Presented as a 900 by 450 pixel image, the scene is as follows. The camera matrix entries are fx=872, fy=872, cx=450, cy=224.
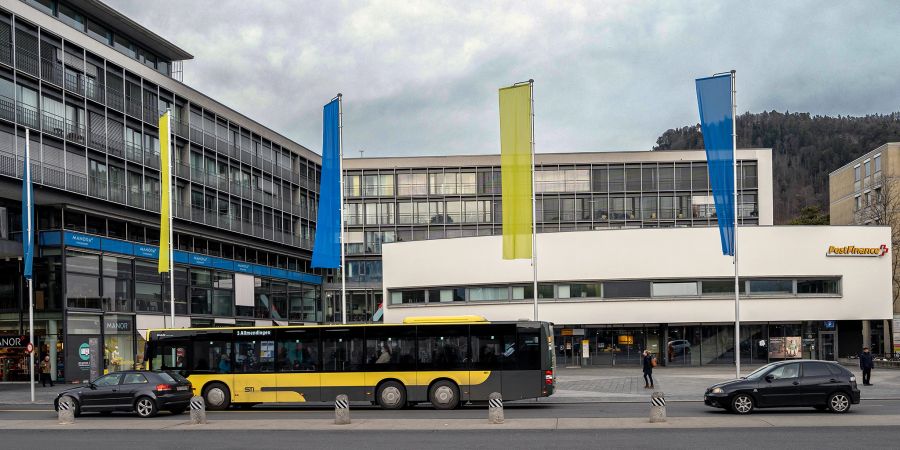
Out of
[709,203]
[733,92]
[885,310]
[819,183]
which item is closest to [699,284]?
[885,310]

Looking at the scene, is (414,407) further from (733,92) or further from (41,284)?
(41,284)

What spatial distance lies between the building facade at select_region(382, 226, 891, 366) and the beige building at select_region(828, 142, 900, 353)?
68.1ft

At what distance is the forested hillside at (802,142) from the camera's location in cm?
14912

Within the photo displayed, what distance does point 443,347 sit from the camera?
28.6 metres

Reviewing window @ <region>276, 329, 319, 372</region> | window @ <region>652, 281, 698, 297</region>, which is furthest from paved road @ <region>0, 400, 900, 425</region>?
window @ <region>652, 281, 698, 297</region>

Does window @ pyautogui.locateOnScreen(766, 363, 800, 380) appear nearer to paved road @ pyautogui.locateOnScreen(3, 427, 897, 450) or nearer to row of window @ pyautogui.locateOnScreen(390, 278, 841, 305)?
paved road @ pyautogui.locateOnScreen(3, 427, 897, 450)

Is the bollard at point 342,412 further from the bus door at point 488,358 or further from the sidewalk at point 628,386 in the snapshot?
the sidewalk at point 628,386

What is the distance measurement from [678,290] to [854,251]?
10001 millimetres

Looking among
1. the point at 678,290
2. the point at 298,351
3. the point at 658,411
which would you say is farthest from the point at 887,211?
the point at 298,351

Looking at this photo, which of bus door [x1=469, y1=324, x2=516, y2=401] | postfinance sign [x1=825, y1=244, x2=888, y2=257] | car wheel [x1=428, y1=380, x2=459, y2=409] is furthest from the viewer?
postfinance sign [x1=825, y1=244, x2=888, y2=257]

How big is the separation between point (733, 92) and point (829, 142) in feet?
450

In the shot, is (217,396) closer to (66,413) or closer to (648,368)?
(66,413)

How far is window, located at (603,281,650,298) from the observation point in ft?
167

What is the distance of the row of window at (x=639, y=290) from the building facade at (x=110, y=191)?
56.5ft
